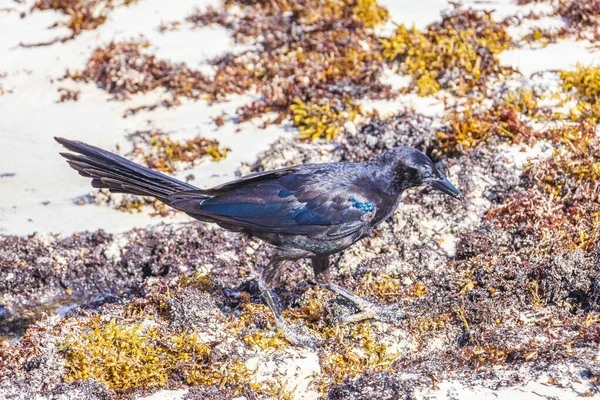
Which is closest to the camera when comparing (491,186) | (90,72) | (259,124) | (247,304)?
(247,304)

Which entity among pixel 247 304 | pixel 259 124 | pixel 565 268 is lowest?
pixel 247 304

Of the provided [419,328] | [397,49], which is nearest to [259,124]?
[397,49]

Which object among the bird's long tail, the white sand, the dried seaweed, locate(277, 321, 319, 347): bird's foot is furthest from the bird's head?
the dried seaweed

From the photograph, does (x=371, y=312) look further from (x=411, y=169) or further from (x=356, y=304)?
(x=411, y=169)

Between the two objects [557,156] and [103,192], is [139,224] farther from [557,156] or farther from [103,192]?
[557,156]

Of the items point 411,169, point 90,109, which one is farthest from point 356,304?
point 90,109

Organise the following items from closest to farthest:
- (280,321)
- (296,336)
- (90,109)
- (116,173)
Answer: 1. (296,336)
2. (280,321)
3. (116,173)
4. (90,109)
